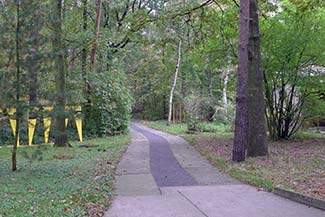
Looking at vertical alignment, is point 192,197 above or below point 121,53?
below

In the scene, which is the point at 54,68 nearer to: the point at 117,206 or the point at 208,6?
the point at 117,206

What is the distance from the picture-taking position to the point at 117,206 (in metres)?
A: 6.19

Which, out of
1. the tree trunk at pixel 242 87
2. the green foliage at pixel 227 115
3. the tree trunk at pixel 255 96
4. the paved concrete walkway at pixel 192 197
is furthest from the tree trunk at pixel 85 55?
the tree trunk at pixel 242 87

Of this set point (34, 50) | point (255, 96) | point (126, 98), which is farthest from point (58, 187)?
point (126, 98)

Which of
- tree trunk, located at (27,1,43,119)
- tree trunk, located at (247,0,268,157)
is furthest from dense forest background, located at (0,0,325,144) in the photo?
tree trunk, located at (247,0,268,157)

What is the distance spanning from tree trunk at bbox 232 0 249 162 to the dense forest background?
4.21 metres

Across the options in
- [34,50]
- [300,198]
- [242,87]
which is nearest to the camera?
[300,198]

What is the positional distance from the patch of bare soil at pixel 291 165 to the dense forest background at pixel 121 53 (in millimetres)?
2437

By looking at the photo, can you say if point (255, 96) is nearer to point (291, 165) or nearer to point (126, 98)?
point (291, 165)

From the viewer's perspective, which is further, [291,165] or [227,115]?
[227,115]

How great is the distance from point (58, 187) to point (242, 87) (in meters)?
5.38

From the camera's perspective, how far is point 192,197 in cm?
678

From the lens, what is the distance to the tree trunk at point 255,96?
11.0 meters

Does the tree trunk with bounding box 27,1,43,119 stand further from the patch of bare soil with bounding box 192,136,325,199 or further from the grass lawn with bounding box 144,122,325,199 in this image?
the patch of bare soil with bounding box 192,136,325,199
